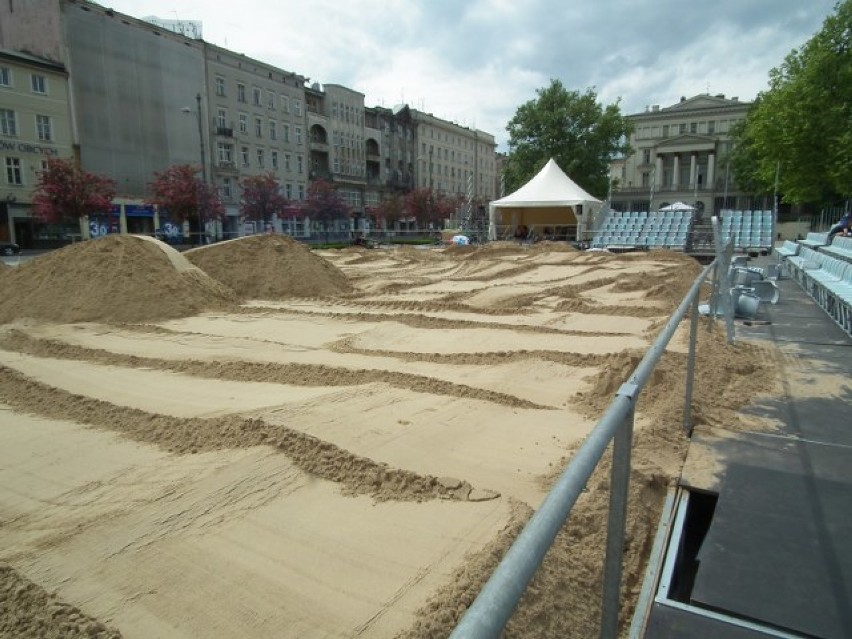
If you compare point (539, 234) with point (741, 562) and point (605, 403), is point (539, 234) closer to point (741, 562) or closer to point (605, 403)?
point (605, 403)

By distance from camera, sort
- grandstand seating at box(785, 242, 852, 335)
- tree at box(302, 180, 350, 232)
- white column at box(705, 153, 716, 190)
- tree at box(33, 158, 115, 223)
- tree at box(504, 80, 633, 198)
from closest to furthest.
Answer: grandstand seating at box(785, 242, 852, 335) < tree at box(33, 158, 115, 223) < tree at box(302, 180, 350, 232) < tree at box(504, 80, 633, 198) < white column at box(705, 153, 716, 190)

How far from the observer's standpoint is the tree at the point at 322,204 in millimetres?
50125

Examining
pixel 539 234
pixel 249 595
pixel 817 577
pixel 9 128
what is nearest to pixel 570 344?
pixel 817 577

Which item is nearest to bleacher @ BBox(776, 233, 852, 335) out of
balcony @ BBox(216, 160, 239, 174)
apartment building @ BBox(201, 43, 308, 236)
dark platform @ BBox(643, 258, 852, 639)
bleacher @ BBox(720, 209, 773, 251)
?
dark platform @ BBox(643, 258, 852, 639)

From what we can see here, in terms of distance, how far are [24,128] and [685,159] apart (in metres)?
80.1

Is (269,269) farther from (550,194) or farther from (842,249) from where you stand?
(550,194)

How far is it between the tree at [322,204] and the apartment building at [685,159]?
140ft

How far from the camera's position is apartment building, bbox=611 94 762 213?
77.8 m

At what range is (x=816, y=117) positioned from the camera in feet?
94.2

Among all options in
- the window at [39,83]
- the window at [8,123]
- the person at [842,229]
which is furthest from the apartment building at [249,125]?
the person at [842,229]

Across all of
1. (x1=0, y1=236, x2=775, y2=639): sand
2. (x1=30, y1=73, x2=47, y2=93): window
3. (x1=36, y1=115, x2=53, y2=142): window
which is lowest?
(x1=0, y1=236, x2=775, y2=639): sand

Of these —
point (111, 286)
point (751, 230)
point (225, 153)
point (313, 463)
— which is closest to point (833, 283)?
point (313, 463)

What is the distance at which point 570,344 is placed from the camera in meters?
8.75

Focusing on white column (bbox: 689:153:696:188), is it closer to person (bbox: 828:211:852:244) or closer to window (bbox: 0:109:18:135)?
person (bbox: 828:211:852:244)
